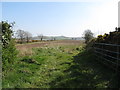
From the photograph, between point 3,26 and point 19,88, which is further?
point 3,26

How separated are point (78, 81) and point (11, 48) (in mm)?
4907

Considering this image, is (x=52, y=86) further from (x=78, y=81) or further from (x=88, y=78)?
(x=88, y=78)

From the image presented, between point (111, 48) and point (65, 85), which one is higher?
point (111, 48)

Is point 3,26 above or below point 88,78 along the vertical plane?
above

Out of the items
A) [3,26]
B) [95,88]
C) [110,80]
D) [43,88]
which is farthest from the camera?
[3,26]

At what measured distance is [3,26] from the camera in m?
7.49

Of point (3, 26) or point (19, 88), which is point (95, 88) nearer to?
point (19, 88)

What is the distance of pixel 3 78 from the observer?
5504 millimetres

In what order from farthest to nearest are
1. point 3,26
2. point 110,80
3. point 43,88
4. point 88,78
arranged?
point 3,26, point 88,78, point 110,80, point 43,88

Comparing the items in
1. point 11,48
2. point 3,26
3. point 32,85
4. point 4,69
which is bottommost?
point 32,85

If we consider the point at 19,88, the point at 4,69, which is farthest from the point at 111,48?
the point at 4,69

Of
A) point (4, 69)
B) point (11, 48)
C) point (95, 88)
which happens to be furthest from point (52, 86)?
point (11, 48)

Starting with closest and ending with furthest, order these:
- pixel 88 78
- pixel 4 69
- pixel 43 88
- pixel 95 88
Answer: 1. pixel 95 88
2. pixel 43 88
3. pixel 88 78
4. pixel 4 69

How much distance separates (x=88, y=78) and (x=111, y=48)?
3.04 meters
